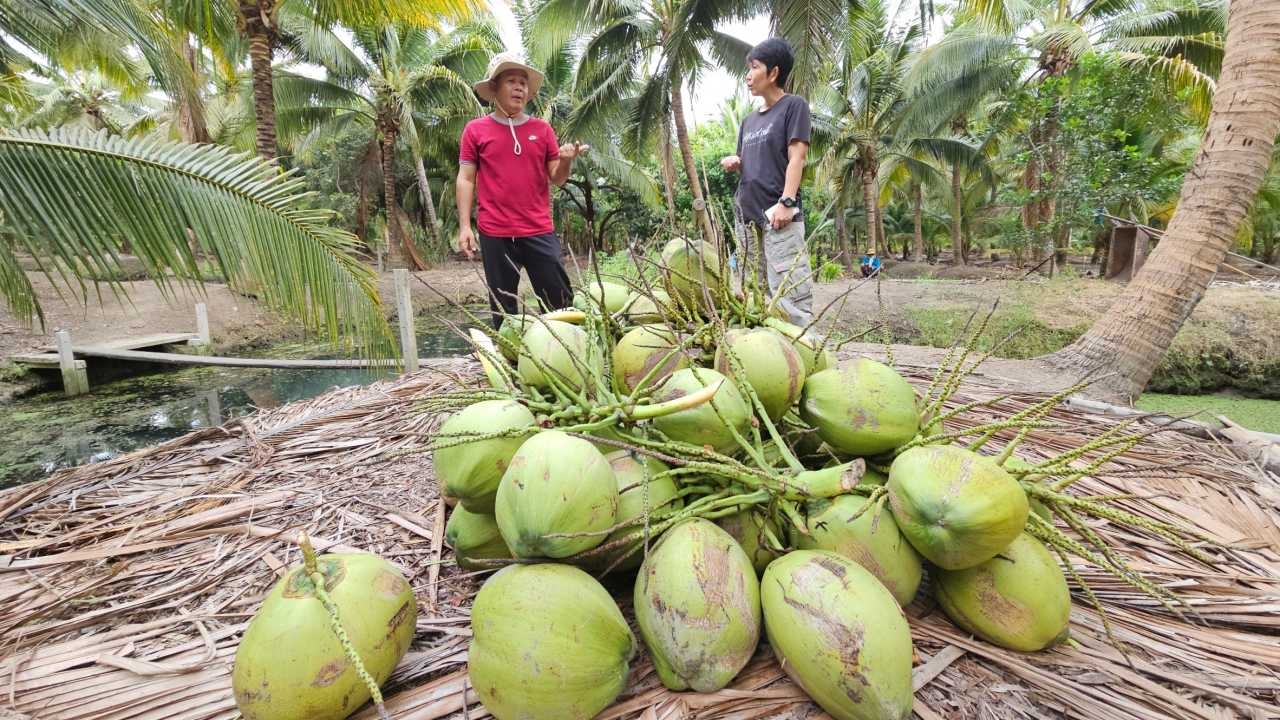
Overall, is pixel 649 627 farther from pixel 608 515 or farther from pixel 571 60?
pixel 571 60

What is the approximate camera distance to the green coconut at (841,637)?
0.75 metres

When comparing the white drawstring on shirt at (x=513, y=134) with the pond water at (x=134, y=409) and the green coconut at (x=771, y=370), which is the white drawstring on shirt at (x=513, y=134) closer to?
the green coconut at (x=771, y=370)

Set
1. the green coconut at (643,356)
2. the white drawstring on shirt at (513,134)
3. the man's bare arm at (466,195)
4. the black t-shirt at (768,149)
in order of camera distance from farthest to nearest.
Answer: the black t-shirt at (768,149), the white drawstring on shirt at (513,134), the man's bare arm at (466,195), the green coconut at (643,356)

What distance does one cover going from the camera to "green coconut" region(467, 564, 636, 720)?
77 cm

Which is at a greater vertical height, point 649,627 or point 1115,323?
point 1115,323

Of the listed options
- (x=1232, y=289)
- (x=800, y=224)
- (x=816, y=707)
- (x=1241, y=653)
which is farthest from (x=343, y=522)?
(x=1232, y=289)

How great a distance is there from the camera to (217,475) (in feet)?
5.87

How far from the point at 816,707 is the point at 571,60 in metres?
18.1

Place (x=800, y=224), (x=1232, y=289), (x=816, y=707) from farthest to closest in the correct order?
(x=1232, y=289)
(x=800, y=224)
(x=816, y=707)

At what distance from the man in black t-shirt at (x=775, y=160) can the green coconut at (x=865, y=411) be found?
6.81ft

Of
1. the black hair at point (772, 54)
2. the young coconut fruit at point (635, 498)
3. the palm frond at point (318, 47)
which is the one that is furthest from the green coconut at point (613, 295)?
the palm frond at point (318, 47)

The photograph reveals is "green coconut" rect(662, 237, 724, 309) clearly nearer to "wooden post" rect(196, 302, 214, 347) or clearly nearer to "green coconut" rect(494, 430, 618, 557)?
"green coconut" rect(494, 430, 618, 557)

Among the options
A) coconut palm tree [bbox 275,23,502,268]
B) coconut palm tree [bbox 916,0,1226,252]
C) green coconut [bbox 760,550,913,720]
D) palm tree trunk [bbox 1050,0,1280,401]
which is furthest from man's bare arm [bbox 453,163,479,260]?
coconut palm tree [bbox 275,23,502,268]

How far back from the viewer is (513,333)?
1.37 m
